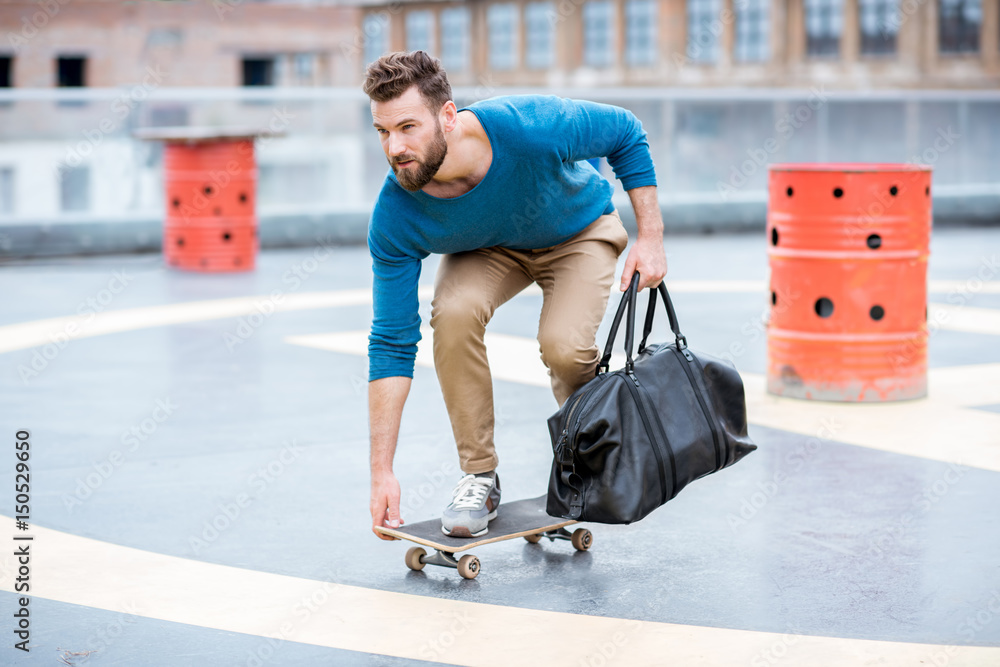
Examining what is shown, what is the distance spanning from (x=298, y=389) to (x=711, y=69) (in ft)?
177

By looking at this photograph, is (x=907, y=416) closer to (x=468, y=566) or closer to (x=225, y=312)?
(x=468, y=566)

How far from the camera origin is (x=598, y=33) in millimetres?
63000

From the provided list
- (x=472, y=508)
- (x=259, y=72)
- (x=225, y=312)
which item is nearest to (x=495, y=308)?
(x=472, y=508)

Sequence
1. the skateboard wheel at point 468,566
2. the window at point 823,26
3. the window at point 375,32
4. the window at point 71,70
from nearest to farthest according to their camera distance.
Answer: the skateboard wheel at point 468,566 → the window at point 823,26 → the window at point 71,70 → the window at point 375,32

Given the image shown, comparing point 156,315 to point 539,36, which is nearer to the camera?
point 156,315

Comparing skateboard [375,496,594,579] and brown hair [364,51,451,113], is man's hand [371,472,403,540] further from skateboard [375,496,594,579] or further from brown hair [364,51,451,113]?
brown hair [364,51,451,113]

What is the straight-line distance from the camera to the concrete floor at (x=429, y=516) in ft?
11.0

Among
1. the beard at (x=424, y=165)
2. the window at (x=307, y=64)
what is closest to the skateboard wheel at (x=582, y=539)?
the beard at (x=424, y=165)

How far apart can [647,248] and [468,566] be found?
41.8 inches

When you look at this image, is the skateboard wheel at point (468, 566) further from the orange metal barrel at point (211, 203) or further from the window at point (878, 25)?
the window at point (878, 25)

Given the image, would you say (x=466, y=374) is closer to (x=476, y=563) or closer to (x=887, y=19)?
(x=476, y=563)

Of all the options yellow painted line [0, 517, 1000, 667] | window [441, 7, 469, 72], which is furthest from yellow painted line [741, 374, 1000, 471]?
window [441, 7, 469, 72]

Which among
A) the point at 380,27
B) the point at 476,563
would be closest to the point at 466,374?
the point at 476,563

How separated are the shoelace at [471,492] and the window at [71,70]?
6221cm
